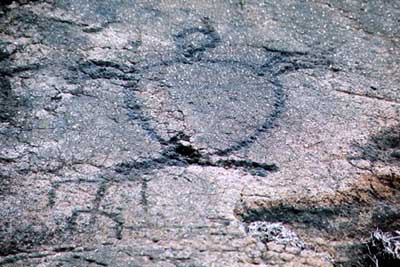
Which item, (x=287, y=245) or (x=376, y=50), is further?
(x=376, y=50)

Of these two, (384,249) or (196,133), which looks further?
(196,133)

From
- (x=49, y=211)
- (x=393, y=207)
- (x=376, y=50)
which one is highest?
(x=376, y=50)

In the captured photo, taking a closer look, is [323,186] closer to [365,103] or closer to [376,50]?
[365,103]

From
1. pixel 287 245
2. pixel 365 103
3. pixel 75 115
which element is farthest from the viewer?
pixel 365 103

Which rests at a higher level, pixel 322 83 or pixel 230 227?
pixel 322 83

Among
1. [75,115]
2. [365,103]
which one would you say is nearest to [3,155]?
[75,115]

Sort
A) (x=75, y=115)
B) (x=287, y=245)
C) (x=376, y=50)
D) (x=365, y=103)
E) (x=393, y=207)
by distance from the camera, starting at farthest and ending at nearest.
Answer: (x=376, y=50)
(x=365, y=103)
(x=75, y=115)
(x=393, y=207)
(x=287, y=245)
